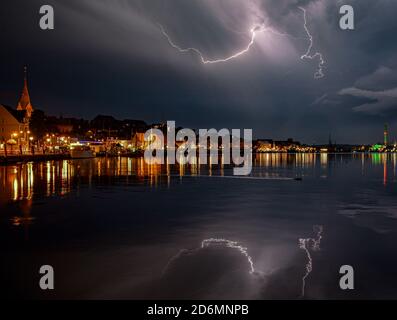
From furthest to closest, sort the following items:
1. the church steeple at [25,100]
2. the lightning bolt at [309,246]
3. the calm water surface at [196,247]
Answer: the church steeple at [25,100], the lightning bolt at [309,246], the calm water surface at [196,247]

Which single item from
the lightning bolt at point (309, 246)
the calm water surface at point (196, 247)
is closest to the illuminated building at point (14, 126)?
the calm water surface at point (196, 247)

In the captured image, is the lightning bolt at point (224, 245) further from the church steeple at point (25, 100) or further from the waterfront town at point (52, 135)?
the church steeple at point (25, 100)

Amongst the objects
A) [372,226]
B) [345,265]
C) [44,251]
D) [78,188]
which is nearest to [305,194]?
[372,226]

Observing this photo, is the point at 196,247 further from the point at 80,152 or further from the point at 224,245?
the point at 80,152

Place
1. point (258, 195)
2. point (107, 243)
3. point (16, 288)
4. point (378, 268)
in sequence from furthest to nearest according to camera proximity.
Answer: point (258, 195) < point (107, 243) < point (378, 268) < point (16, 288)

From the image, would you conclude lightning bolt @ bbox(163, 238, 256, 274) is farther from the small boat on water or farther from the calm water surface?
the small boat on water

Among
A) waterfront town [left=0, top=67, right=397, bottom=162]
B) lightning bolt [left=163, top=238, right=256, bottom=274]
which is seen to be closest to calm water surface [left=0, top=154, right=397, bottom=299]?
lightning bolt [left=163, top=238, right=256, bottom=274]

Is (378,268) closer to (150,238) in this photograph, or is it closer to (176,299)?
(176,299)

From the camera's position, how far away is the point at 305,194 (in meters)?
27.1

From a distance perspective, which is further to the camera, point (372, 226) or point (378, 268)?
point (372, 226)

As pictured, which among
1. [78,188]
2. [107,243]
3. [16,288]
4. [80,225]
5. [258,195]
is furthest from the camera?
[78,188]

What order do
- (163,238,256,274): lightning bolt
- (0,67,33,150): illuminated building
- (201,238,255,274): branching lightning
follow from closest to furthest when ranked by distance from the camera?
(163,238,256,274): lightning bolt < (201,238,255,274): branching lightning < (0,67,33,150): illuminated building

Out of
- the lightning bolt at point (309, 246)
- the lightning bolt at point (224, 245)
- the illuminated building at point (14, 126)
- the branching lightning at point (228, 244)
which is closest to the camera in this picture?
the lightning bolt at point (309, 246)

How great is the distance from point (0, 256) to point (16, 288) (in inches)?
99.6
